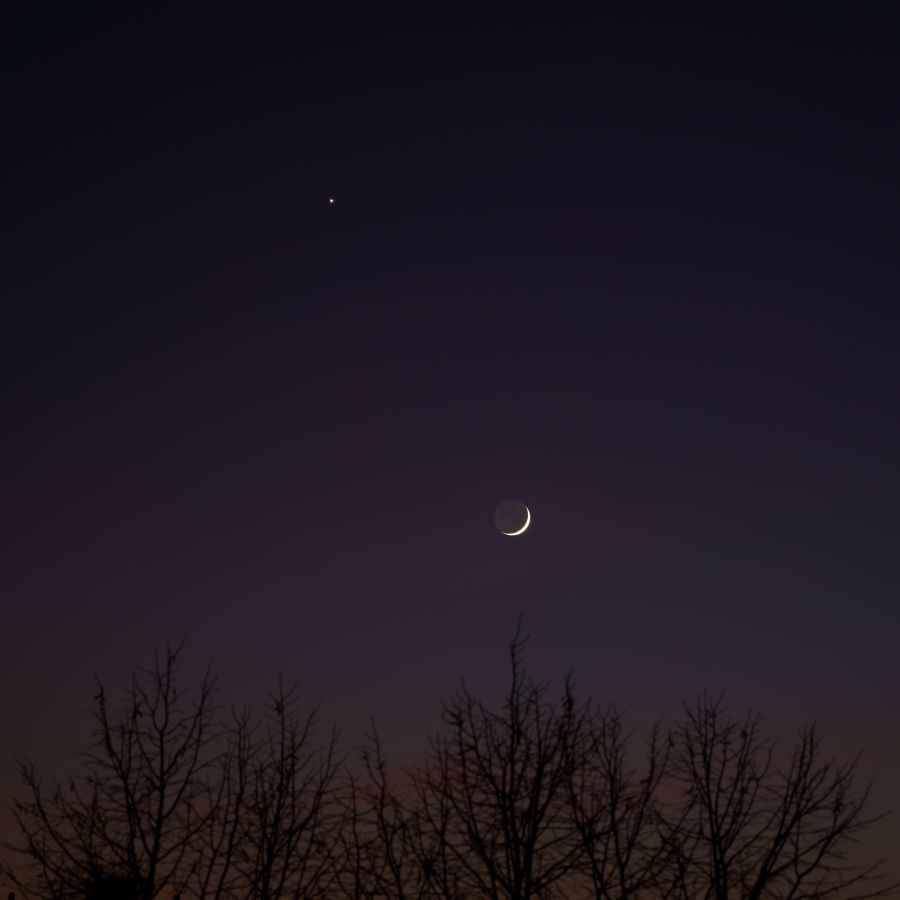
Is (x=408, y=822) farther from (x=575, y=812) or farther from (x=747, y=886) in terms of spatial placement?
(x=747, y=886)

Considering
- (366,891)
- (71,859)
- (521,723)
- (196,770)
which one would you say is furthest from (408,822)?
(71,859)

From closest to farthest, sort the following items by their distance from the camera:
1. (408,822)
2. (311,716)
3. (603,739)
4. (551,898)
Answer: (551,898)
(408,822)
(603,739)
(311,716)

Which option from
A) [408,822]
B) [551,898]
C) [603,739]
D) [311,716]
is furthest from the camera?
[311,716]

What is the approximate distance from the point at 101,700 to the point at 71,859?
2203 millimetres

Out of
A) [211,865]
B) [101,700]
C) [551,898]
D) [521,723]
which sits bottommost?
[551,898]

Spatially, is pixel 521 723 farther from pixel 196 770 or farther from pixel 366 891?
pixel 196 770

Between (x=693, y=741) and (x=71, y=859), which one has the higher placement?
(x=693, y=741)

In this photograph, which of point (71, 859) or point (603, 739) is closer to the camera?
point (71, 859)

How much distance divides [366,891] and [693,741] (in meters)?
5.52

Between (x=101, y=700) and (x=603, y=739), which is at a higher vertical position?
(x=101, y=700)

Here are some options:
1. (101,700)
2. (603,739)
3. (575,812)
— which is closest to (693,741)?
(603,739)

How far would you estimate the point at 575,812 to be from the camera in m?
14.5

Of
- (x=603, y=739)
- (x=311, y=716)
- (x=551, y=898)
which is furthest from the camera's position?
(x=311, y=716)

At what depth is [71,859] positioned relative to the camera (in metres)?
14.2
